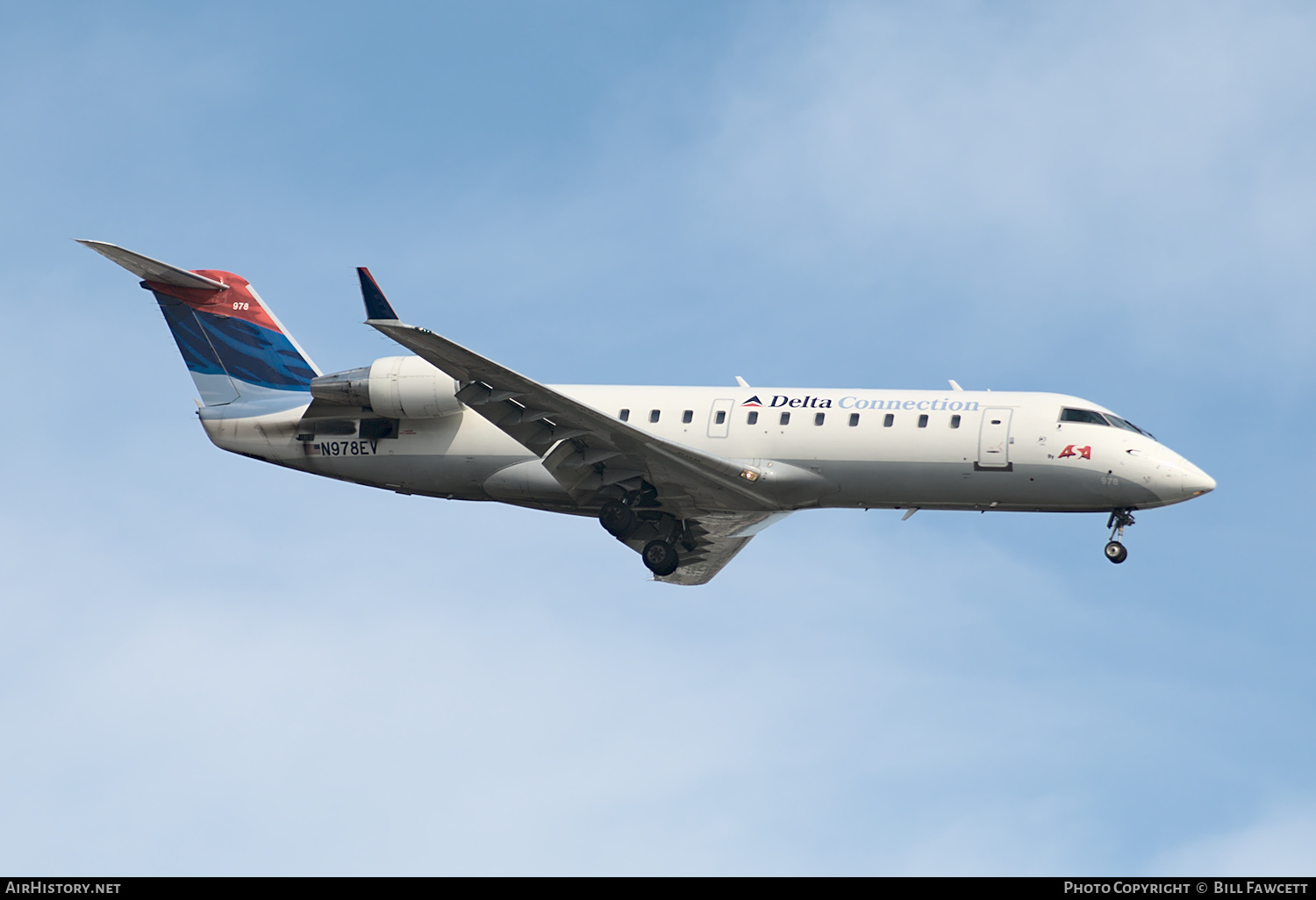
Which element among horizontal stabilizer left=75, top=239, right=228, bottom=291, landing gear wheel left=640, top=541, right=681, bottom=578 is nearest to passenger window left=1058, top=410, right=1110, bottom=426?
landing gear wheel left=640, top=541, right=681, bottom=578

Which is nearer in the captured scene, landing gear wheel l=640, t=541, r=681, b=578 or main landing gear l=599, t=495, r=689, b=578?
main landing gear l=599, t=495, r=689, b=578

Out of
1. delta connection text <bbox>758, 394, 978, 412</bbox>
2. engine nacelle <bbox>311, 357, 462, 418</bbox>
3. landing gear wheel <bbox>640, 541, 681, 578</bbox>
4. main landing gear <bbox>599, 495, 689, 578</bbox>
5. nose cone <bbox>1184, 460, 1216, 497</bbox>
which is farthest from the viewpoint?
landing gear wheel <bbox>640, 541, 681, 578</bbox>

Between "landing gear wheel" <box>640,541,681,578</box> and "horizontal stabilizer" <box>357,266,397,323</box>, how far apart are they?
8.52 meters

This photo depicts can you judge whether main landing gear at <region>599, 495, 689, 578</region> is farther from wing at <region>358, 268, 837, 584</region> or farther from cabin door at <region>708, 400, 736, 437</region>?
cabin door at <region>708, 400, 736, 437</region>

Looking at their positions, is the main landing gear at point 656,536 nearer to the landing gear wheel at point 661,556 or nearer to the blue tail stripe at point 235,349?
the landing gear wheel at point 661,556

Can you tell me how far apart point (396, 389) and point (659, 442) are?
5.97 m

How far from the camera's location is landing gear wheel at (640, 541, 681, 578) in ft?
111

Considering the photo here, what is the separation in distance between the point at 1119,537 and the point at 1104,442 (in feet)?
6.70

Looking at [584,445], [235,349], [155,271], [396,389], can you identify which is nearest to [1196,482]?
[584,445]

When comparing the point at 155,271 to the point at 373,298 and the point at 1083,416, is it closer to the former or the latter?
the point at 373,298
